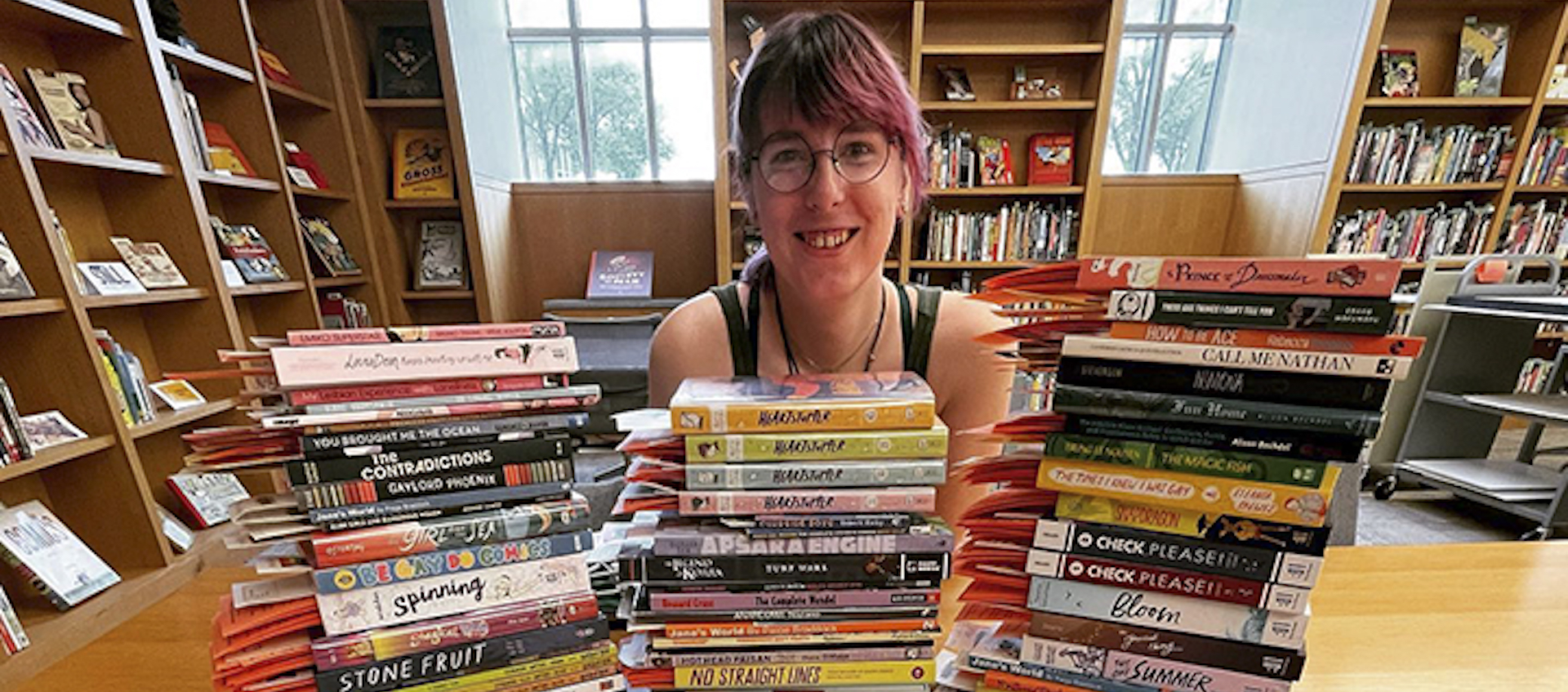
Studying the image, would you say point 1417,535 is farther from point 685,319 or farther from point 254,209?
point 254,209

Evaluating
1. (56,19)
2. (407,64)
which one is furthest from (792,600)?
(407,64)

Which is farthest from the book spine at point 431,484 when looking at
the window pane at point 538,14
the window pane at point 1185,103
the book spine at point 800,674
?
the window pane at point 1185,103

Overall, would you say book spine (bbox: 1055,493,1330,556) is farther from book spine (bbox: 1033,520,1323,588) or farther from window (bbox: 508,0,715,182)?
window (bbox: 508,0,715,182)

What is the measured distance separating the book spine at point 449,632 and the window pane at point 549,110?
379 centimetres

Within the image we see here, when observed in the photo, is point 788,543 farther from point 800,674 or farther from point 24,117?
point 24,117

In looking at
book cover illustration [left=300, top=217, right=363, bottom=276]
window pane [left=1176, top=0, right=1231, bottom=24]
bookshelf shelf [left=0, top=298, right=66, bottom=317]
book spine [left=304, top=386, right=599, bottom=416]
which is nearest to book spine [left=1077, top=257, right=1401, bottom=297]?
book spine [left=304, top=386, right=599, bottom=416]

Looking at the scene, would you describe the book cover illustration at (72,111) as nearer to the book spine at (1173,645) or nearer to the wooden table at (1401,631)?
the wooden table at (1401,631)

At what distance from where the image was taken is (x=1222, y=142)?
3.70 meters

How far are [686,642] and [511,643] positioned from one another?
6.2 inches

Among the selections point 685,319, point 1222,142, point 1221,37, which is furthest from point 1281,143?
point 685,319

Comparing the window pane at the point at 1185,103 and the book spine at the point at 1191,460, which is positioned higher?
the window pane at the point at 1185,103

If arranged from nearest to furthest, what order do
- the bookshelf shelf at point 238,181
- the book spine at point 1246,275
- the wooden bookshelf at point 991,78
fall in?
the book spine at point 1246,275
the bookshelf shelf at point 238,181
the wooden bookshelf at point 991,78

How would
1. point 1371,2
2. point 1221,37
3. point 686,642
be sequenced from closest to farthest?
point 686,642 < point 1371,2 < point 1221,37

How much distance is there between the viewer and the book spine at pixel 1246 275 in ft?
1.40
